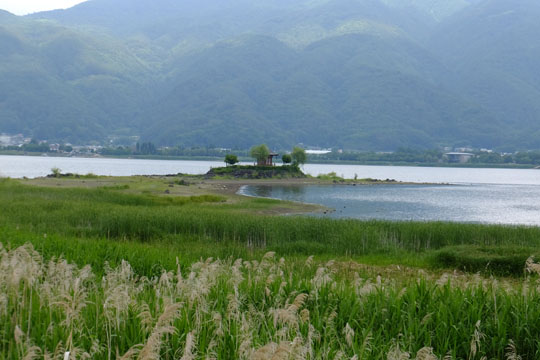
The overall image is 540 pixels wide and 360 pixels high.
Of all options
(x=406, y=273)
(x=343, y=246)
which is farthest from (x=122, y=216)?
(x=406, y=273)

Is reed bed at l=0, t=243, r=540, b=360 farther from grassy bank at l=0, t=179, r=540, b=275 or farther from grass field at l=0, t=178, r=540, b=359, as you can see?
grassy bank at l=0, t=179, r=540, b=275

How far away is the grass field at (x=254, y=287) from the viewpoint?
7.26 metres

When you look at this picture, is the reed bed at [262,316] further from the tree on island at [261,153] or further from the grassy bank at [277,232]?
the tree on island at [261,153]

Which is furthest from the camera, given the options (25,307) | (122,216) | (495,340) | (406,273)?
(122,216)

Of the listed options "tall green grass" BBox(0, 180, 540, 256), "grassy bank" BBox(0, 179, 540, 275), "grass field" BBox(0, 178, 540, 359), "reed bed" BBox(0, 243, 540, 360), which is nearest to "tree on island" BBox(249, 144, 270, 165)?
"grass field" BBox(0, 178, 540, 359)

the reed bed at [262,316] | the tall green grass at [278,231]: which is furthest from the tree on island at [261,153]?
the reed bed at [262,316]

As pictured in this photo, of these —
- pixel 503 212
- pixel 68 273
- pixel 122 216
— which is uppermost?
pixel 68 273

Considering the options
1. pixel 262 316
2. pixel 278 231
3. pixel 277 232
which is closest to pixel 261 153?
pixel 278 231

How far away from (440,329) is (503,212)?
7005 cm

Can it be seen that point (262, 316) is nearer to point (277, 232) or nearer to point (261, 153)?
point (277, 232)

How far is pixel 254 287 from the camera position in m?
11.3

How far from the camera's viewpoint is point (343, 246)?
2906 centimetres

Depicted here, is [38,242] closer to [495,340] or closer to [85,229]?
[85,229]

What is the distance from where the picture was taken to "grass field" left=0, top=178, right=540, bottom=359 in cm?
726
